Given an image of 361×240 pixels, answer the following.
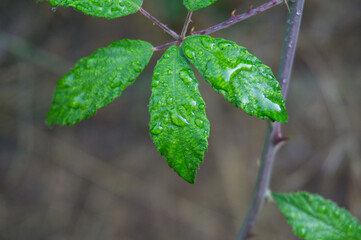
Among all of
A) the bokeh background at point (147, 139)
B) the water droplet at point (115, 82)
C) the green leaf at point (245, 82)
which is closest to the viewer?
the green leaf at point (245, 82)

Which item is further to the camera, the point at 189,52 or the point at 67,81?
the point at 67,81

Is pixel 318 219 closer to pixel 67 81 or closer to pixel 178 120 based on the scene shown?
pixel 178 120

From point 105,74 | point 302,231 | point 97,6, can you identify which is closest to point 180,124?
point 105,74

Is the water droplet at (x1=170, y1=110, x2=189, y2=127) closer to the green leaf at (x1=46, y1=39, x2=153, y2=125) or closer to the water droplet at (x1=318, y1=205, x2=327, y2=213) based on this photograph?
the green leaf at (x1=46, y1=39, x2=153, y2=125)

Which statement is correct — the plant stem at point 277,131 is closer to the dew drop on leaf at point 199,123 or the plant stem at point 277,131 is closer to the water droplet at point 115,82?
the dew drop on leaf at point 199,123

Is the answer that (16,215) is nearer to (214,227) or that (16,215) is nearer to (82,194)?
(82,194)

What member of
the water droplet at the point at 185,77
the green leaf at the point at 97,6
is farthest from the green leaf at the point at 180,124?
the green leaf at the point at 97,6
